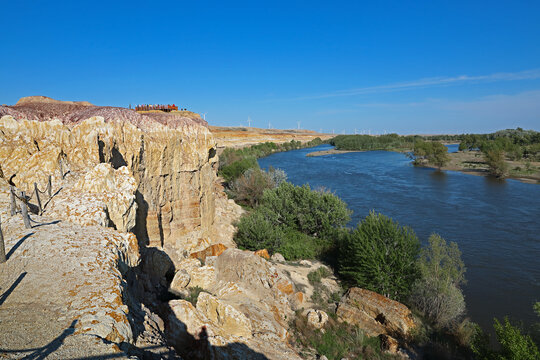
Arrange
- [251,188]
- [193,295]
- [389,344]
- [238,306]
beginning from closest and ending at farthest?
[238,306]
[193,295]
[389,344]
[251,188]

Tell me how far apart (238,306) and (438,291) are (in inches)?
444

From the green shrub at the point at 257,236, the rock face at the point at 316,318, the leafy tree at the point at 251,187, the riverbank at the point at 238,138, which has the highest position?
the riverbank at the point at 238,138

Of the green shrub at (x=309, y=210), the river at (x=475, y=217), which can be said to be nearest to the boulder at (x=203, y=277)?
the green shrub at (x=309, y=210)

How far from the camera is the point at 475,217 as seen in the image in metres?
33.0

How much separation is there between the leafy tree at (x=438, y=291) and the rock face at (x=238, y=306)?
→ 24.4 feet

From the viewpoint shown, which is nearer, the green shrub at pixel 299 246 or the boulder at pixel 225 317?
the boulder at pixel 225 317

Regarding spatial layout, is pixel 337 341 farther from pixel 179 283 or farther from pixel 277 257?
pixel 277 257

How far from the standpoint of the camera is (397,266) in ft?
55.6

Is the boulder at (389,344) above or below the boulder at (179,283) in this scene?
below

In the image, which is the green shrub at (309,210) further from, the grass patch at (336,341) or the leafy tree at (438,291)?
the grass patch at (336,341)

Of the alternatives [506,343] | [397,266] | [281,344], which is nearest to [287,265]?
[397,266]

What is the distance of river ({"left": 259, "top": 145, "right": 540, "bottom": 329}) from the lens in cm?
1944

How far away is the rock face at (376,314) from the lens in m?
14.2

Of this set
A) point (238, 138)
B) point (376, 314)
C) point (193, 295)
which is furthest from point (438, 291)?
point (238, 138)
